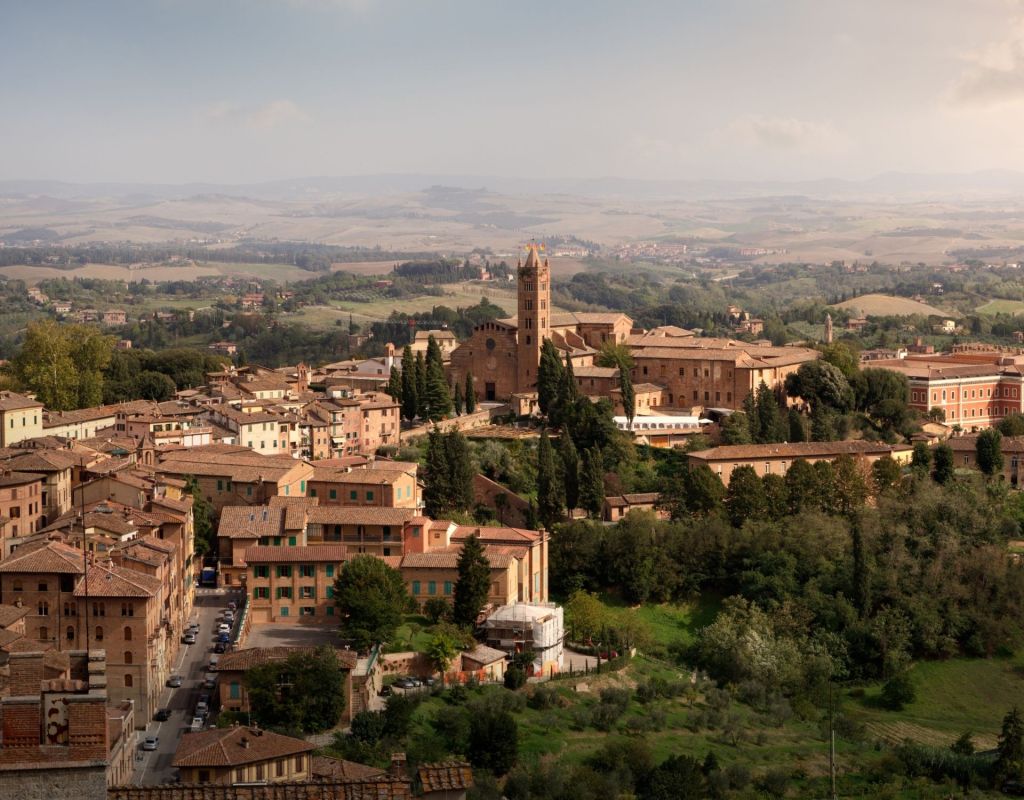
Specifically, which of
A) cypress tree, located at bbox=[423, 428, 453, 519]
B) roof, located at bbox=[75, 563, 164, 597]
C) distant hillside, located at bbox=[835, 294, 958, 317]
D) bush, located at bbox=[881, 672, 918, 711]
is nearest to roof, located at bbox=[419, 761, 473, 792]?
roof, located at bbox=[75, 563, 164, 597]

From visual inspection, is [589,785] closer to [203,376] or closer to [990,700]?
[990,700]

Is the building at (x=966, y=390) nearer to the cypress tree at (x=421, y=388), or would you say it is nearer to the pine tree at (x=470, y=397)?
the pine tree at (x=470, y=397)

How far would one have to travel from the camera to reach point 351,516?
29.4 m

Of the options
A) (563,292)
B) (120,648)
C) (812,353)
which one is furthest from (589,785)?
(563,292)

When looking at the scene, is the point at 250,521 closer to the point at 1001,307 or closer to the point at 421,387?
the point at 421,387

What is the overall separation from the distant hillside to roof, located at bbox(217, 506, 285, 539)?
7205 cm

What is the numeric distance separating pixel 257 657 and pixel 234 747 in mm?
3992

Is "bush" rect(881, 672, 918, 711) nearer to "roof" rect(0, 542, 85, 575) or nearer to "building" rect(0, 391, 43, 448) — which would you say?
"roof" rect(0, 542, 85, 575)

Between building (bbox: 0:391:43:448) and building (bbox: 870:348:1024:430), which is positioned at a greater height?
building (bbox: 0:391:43:448)

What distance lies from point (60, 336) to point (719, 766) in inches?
1097

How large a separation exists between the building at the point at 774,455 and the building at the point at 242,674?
15.9 m

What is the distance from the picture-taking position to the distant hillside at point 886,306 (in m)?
101

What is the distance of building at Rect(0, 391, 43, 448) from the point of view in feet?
119

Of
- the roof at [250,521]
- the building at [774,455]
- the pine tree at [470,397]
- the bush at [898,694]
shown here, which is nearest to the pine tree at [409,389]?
the pine tree at [470,397]
